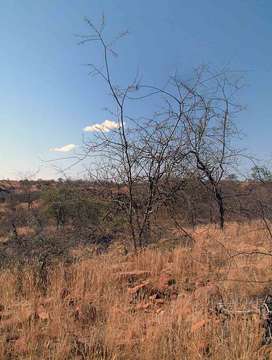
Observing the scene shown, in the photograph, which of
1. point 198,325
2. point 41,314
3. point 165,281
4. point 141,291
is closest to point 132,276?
point 165,281

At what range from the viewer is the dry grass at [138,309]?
2.92m

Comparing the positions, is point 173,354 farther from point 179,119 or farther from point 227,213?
point 227,213

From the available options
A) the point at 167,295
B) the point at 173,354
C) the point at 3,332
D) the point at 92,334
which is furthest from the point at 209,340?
the point at 3,332

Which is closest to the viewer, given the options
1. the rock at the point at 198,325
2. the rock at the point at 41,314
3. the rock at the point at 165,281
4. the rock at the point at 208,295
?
the rock at the point at 198,325

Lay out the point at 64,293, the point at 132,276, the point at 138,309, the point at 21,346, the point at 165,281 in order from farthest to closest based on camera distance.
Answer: the point at 132,276 < the point at 165,281 < the point at 64,293 < the point at 138,309 < the point at 21,346

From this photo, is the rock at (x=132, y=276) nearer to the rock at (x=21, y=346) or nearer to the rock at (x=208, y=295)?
the rock at (x=208, y=295)

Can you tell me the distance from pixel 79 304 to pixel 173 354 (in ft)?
4.70

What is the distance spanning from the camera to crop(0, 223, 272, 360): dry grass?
2918 millimetres

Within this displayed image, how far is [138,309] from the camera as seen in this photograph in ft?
12.9

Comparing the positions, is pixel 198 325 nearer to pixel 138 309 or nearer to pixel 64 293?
pixel 138 309

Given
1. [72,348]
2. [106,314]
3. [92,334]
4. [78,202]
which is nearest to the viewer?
[72,348]

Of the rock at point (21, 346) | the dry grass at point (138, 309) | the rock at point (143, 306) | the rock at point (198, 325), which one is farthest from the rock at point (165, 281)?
the rock at point (21, 346)

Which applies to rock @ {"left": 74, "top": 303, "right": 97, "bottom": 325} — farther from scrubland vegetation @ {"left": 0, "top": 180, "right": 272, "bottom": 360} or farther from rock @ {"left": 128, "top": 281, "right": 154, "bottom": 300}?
rock @ {"left": 128, "top": 281, "right": 154, "bottom": 300}

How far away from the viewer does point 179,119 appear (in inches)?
295
